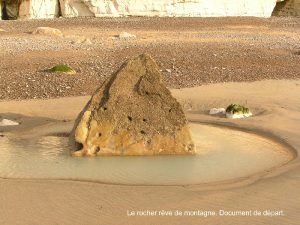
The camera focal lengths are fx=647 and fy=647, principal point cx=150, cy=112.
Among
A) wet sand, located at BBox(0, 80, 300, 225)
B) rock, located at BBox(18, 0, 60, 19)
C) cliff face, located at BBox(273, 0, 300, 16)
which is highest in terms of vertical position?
cliff face, located at BBox(273, 0, 300, 16)

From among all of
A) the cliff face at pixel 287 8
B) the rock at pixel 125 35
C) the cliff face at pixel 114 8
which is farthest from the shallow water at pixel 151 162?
the cliff face at pixel 287 8

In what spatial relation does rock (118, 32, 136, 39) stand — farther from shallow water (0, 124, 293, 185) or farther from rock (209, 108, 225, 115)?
shallow water (0, 124, 293, 185)

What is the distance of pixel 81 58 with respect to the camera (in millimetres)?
19156

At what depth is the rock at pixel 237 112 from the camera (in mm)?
12141

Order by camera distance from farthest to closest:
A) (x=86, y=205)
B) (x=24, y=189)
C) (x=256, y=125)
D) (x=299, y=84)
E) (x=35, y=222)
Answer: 1. (x=299, y=84)
2. (x=256, y=125)
3. (x=24, y=189)
4. (x=86, y=205)
5. (x=35, y=222)

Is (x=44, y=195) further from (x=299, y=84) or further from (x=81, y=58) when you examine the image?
(x=81, y=58)

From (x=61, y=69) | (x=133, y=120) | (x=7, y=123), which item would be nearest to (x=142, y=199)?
(x=133, y=120)

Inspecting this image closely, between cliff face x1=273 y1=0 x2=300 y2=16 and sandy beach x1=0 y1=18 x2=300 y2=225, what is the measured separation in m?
15.4

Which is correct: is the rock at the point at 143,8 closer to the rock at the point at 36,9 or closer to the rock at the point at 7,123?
the rock at the point at 36,9

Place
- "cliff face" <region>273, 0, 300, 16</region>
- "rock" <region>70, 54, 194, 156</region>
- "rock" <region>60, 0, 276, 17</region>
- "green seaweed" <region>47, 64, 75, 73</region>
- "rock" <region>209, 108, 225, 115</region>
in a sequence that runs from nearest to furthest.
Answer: "rock" <region>70, 54, 194, 156</region>
"rock" <region>209, 108, 225, 115</region>
"green seaweed" <region>47, 64, 75, 73</region>
"rock" <region>60, 0, 276, 17</region>
"cliff face" <region>273, 0, 300, 16</region>

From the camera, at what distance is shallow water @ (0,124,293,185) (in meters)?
8.35

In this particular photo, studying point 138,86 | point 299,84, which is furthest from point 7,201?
point 299,84

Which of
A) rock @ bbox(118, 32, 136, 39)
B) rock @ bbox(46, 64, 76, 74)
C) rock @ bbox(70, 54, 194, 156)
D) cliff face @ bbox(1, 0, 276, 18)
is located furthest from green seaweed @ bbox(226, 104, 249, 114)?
cliff face @ bbox(1, 0, 276, 18)

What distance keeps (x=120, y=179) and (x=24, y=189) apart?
1233 millimetres
